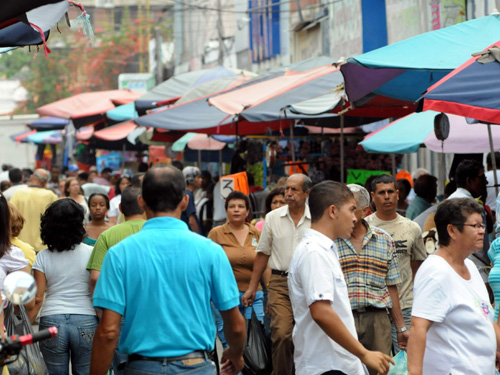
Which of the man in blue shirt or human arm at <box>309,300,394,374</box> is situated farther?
human arm at <box>309,300,394,374</box>

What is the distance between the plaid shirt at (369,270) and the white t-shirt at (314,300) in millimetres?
1569

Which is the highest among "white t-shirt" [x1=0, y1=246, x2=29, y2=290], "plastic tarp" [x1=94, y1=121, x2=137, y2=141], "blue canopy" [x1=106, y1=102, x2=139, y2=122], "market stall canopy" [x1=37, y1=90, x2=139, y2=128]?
"market stall canopy" [x1=37, y1=90, x2=139, y2=128]

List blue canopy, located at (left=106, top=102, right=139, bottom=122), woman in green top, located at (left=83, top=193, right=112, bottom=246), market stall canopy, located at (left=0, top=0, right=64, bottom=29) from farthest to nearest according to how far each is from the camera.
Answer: blue canopy, located at (left=106, top=102, right=139, bottom=122), woman in green top, located at (left=83, top=193, right=112, bottom=246), market stall canopy, located at (left=0, top=0, right=64, bottom=29)

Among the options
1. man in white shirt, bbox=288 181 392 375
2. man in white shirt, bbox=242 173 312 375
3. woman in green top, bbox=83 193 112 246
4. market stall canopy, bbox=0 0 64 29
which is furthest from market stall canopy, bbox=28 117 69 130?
market stall canopy, bbox=0 0 64 29

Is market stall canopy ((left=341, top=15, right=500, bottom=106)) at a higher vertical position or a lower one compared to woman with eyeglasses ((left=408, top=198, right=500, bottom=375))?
higher

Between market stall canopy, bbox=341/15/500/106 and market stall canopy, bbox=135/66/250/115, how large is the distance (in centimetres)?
874

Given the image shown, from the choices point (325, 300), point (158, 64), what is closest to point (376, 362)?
point (325, 300)

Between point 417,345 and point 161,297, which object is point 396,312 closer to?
point 417,345

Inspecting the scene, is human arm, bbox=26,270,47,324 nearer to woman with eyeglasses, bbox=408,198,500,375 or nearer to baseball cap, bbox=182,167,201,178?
woman with eyeglasses, bbox=408,198,500,375

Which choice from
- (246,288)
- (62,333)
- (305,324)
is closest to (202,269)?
(305,324)

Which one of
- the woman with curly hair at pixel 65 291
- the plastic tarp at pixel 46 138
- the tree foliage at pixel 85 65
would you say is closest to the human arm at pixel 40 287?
the woman with curly hair at pixel 65 291

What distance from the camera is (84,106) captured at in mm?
25375

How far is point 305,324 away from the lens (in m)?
5.12

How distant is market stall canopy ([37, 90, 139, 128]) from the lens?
23.7 meters
